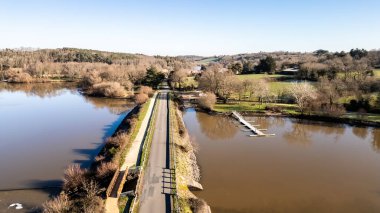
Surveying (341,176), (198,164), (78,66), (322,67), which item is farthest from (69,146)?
(78,66)

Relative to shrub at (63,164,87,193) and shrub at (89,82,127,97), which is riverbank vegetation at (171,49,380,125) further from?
shrub at (63,164,87,193)

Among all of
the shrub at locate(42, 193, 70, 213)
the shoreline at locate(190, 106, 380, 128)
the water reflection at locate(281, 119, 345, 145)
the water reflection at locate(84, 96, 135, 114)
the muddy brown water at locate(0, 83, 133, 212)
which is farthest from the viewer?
the water reflection at locate(84, 96, 135, 114)

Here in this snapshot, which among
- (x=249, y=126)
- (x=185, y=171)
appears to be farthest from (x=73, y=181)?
(x=249, y=126)

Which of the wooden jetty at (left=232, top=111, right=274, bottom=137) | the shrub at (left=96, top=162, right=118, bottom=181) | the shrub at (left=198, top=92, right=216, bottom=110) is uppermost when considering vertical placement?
the shrub at (left=198, top=92, right=216, bottom=110)

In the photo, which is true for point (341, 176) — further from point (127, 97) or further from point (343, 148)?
point (127, 97)

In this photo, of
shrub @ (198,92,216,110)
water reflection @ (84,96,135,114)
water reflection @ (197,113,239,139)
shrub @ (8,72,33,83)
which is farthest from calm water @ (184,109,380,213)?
shrub @ (8,72,33,83)

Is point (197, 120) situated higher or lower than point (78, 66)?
lower

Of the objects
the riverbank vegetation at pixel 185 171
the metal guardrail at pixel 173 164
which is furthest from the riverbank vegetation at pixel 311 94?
the riverbank vegetation at pixel 185 171
